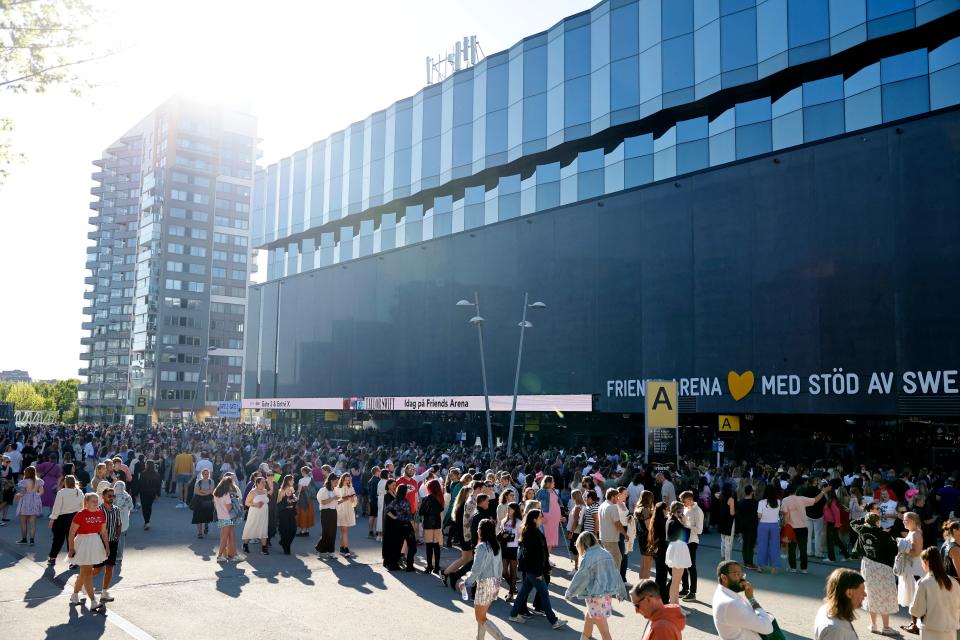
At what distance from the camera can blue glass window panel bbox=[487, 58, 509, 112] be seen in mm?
45781

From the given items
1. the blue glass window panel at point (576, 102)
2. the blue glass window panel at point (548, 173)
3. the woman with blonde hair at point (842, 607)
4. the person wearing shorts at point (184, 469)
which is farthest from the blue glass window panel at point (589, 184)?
the woman with blonde hair at point (842, 607)

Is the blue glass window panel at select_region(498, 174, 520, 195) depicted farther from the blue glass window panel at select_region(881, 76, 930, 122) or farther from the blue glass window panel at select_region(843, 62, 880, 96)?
the blue glass window panel at select_region(881, 76, 930, 122)

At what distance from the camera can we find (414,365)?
49.3m

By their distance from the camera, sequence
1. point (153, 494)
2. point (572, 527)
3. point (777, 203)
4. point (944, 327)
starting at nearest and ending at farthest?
point (572, 527), point (153, 494), point (944, 327), point (777, 203)

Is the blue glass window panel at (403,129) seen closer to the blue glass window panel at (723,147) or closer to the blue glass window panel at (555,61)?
the blue glass window panel at (555,61)

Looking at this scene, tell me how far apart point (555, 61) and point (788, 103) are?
571 inches

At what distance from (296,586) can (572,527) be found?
472 centimetres

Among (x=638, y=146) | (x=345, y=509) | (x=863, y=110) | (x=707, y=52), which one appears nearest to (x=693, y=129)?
(x=638, y=146)

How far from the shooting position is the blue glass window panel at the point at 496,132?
149ft

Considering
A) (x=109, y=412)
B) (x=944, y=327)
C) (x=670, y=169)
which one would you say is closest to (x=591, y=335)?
(x=670, y=169)

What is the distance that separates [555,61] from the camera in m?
42.8

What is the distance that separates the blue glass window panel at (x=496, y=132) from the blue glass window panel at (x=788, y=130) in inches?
660

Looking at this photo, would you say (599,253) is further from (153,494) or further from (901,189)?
(153,494)

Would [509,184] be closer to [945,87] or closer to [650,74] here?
[650,74]
